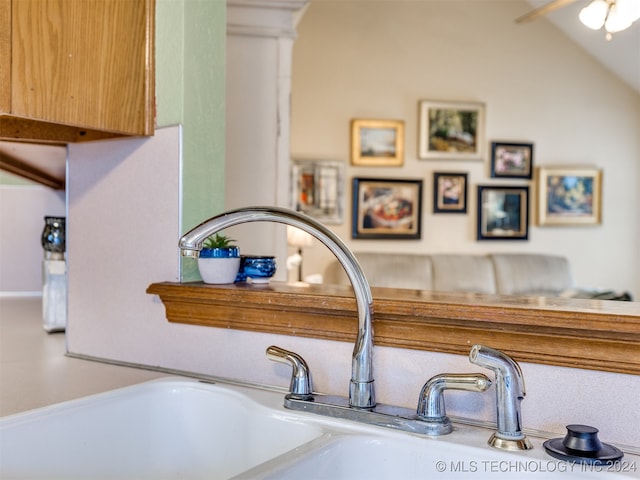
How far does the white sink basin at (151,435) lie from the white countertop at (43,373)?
58 mm

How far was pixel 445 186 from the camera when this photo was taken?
5059 millimetres

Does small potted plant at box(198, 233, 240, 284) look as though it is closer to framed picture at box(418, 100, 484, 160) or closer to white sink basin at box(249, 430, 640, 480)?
white sink basin at box(249, 430, 640, 480)

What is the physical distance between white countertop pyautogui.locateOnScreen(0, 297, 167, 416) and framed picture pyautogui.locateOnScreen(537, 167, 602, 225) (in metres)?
4.39

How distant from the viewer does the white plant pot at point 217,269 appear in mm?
1251

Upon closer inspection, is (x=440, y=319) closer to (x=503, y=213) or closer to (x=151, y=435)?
(x=151, y=435)

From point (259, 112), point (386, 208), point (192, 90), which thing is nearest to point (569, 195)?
point (386, 208)

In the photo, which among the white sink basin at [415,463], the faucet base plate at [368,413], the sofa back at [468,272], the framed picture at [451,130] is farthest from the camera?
the framed picture at [451,130]

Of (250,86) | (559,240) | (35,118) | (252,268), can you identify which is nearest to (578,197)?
(559,240)

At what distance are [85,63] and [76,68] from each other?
2 centimetres

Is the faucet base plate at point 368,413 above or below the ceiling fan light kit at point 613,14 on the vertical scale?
below

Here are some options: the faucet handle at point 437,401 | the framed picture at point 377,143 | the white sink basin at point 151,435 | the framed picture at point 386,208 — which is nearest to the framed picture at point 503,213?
the framed picture at point 386,208

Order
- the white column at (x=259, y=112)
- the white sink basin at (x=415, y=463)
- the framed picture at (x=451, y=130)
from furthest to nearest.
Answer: the framed picture at (x=451, y=130)
the white column at (x=259, y=112)
the white sink basin at (x=415, y=463)

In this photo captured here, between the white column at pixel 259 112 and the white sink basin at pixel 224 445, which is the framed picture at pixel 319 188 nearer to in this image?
the white column at pixel 259 112

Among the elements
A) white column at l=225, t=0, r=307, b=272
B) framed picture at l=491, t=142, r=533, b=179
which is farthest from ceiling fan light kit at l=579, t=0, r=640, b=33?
framed picture at l=491, t=142, r=533, b=179
